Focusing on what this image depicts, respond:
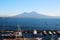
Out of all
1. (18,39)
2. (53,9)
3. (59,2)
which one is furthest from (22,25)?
(59,2)

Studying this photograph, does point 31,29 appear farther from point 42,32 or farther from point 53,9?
point 53,9

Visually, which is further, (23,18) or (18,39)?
(23,18)

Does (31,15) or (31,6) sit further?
(31,6)

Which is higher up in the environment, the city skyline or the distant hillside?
the city skyline

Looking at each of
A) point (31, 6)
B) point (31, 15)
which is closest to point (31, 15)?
point (31, 15)

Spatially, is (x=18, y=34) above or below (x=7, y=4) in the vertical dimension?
below

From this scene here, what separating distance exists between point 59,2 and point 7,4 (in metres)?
1.21

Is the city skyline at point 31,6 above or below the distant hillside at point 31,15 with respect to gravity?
above

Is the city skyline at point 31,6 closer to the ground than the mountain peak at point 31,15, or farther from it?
farther from it

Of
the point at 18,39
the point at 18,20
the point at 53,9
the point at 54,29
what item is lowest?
the point at 18,39

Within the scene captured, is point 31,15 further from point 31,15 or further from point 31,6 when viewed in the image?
point 31,6

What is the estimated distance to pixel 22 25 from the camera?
261 cm

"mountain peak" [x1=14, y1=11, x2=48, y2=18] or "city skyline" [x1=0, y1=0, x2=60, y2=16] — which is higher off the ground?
"city skyline" [x1=0, y1=0, x2=60, y2=16]

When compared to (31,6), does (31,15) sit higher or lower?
lower
